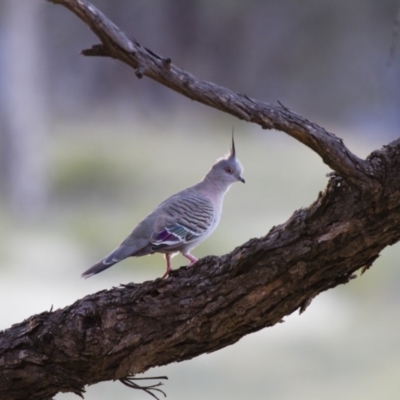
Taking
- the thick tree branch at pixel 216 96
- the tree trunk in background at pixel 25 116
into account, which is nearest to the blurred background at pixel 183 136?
the tree trunk in background at pixel 25 116

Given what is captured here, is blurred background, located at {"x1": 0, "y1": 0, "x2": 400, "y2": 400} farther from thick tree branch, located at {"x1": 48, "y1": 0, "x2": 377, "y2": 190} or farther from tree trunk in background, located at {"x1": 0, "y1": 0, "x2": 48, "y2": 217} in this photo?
thick tree branch, located at {"x1": 48, "y1": 0, "x2": 377, "y2": 190}

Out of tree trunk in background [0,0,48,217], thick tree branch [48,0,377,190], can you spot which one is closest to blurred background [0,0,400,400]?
tree trunk in background [0,0,48,217]

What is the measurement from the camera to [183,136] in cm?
841

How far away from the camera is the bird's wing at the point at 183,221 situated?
7.57 ft

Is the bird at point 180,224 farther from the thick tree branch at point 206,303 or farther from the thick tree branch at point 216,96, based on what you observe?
the thick tree branch at point 216,96

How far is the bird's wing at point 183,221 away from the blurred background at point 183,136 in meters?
1.65

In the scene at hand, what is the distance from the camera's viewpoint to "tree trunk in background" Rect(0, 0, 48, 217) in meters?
7.88

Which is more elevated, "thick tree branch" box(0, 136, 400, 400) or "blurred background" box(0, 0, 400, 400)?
"blurred background" box(0, 0, 400, 400)

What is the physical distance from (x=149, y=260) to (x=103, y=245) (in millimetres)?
632

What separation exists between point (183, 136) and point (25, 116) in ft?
4.89

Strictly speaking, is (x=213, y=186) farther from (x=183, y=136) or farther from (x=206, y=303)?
(x=183, y=136)

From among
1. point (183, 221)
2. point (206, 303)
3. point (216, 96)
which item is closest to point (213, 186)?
point (183, 221)

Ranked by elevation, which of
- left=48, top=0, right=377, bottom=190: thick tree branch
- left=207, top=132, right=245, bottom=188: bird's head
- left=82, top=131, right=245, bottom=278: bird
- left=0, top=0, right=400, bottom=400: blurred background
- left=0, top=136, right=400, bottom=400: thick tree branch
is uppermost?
left=0, top=0, right=400, bottom=400: blurred background

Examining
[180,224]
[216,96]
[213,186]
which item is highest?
[213,186]
